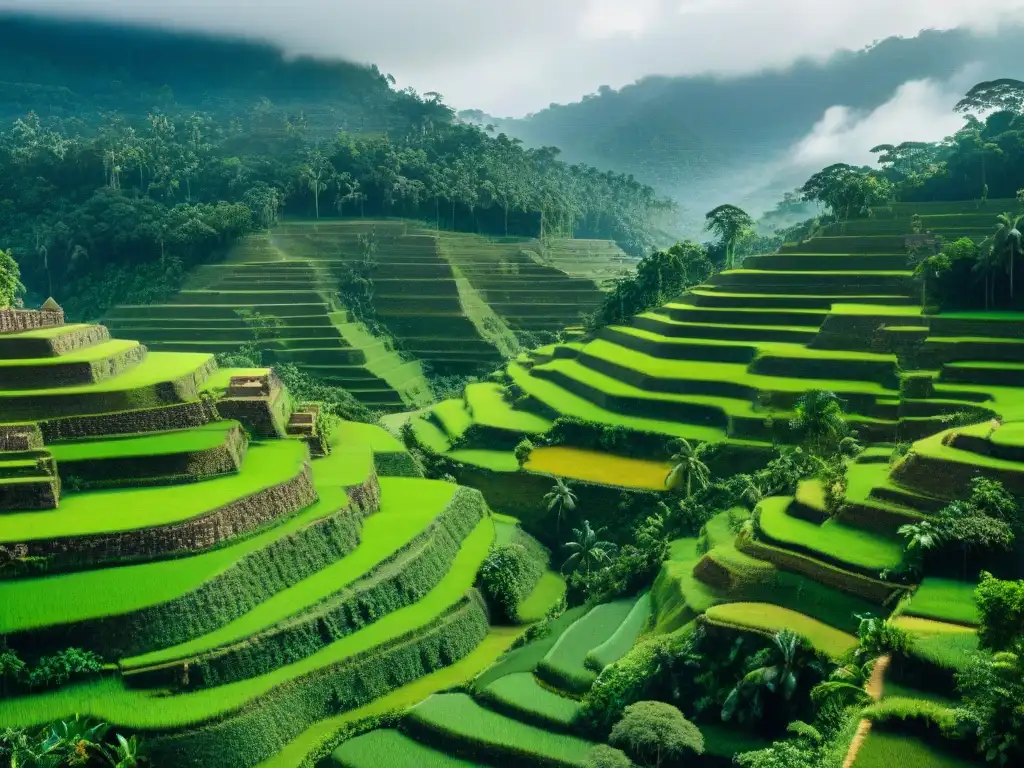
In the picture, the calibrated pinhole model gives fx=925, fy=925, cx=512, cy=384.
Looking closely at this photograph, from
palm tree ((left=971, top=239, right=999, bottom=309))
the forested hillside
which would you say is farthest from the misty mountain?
palm tree ((left=971, top=239, right=999, bottom=309))

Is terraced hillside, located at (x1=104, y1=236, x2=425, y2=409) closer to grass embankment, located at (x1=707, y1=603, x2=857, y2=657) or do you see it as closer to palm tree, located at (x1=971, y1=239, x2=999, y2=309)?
palm tree, located at (x1=971, y1=239, x2=999, y2=309)

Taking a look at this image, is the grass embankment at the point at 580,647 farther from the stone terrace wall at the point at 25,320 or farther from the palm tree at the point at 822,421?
the stone terrace wall at the point at 25,320

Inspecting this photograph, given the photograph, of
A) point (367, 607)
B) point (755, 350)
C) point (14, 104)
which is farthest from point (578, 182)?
point (367, 607)

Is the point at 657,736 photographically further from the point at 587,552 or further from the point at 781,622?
the point at 587,552

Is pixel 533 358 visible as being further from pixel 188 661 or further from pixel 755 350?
pixel 188 661

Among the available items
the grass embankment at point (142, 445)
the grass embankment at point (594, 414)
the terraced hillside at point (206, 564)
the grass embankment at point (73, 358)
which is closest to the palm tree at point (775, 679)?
the terraced hillside at point (206, 564)

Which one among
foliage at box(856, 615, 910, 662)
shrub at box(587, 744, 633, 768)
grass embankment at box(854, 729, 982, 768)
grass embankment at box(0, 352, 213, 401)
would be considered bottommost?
shrub at box(587, 744, 633, 768)
